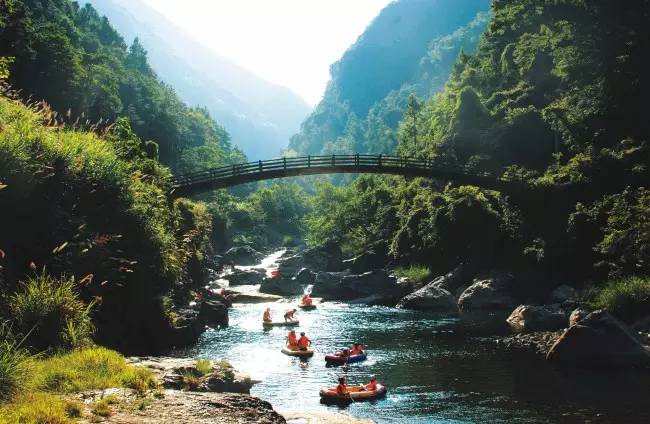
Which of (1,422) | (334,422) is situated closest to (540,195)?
(334,422)

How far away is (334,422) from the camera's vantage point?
1596 cm

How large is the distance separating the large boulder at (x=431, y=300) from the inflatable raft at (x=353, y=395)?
20419mm

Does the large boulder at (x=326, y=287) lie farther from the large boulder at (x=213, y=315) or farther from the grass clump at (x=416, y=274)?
the large boulder at (x=213, y=315)

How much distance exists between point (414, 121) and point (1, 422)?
95.1 meters

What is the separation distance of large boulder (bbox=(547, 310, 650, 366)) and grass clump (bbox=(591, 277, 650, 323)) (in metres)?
5.75

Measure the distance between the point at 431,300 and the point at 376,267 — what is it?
1971 cm

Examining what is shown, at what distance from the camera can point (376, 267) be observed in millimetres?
59906

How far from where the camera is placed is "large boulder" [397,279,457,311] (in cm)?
3988

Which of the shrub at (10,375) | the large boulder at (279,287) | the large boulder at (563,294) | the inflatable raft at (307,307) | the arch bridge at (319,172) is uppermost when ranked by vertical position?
the arch bridge at (319,172)

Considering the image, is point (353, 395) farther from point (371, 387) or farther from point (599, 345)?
point (599, 345)

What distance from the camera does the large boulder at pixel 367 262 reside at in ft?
197

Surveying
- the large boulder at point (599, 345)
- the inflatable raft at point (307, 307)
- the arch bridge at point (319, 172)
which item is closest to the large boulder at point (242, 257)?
the arch bridge at point (319, 172)

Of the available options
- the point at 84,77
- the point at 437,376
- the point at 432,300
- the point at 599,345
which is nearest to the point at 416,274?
the point at 432,300

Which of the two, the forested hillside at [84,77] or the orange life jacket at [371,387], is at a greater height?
the forested hillside at [84,77]
